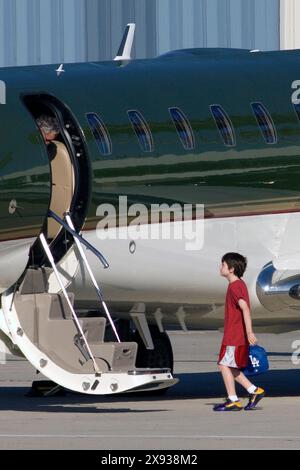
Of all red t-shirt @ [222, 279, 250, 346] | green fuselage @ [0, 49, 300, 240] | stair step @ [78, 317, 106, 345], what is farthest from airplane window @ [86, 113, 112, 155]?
red t-shirt @ [222, 279, 250, 346]

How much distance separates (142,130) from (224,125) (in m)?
1.17

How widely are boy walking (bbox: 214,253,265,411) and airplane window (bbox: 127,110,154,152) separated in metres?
1.60

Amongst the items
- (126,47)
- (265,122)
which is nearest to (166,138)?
(265,122)

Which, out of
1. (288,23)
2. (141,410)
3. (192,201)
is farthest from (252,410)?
(288,23)

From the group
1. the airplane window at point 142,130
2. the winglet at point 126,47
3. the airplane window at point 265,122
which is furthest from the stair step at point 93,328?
the winglet at point 126,47

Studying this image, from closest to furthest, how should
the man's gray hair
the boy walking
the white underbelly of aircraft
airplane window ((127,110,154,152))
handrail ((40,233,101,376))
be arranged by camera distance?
1. handrail ((40,233,101,376))
2. the boy walking
3. the man's gray hair
4. the white underbelly of aircraft
5. airplane window ((127,110,154,152))

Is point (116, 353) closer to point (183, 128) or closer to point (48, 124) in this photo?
point (48, 124)

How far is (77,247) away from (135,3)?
94.6 ft

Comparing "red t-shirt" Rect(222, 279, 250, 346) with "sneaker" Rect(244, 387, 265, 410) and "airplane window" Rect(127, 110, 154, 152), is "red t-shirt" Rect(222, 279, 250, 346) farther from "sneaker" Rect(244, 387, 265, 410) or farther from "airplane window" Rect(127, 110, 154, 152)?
"airplane window" Rect(127, 110, 154, 152)

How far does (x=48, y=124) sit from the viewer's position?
17.6m

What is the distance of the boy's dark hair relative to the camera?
1761 centimetres
